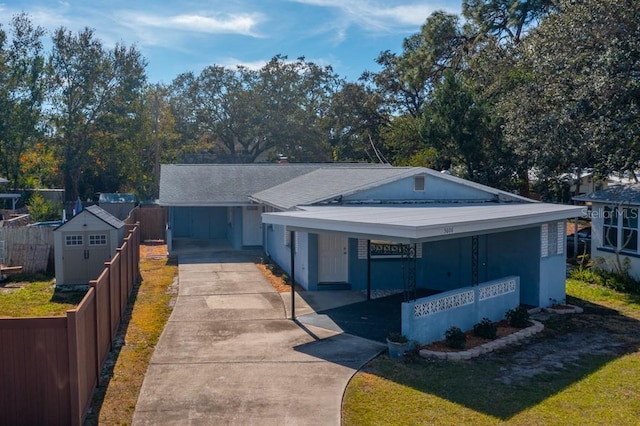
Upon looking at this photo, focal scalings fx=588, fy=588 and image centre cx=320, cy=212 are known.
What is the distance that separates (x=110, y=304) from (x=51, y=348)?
3751 mm

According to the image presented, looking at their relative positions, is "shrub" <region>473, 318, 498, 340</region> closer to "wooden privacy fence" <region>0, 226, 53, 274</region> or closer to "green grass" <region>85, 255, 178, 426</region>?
"green grass" <region>85, 255, 178, 426</region>

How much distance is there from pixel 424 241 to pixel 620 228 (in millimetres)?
10415

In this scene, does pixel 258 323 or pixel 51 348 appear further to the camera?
pixel 258 323

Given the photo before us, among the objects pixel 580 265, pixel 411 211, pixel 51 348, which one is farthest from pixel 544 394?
pixel 580 265

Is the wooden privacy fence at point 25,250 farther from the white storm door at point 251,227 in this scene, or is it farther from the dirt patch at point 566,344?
the dirt patch at point 566,344

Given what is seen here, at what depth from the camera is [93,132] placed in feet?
134

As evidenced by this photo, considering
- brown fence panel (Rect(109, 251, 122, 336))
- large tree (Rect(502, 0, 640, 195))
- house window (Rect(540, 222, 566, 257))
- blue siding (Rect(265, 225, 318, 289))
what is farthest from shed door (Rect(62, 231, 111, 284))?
large tree (Rect(502, 0, 640, 195))

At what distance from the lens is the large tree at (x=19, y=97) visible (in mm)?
36219

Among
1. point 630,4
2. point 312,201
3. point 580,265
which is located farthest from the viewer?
point 580,265

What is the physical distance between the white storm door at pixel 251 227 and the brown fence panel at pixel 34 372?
17.9 metres

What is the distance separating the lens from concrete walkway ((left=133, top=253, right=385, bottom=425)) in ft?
27.3

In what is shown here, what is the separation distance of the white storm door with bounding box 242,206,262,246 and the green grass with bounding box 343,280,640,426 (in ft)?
49.6

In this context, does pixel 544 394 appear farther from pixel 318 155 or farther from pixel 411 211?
pixel 318 155

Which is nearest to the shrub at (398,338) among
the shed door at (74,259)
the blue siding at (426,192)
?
the blue siding at (426,192)
